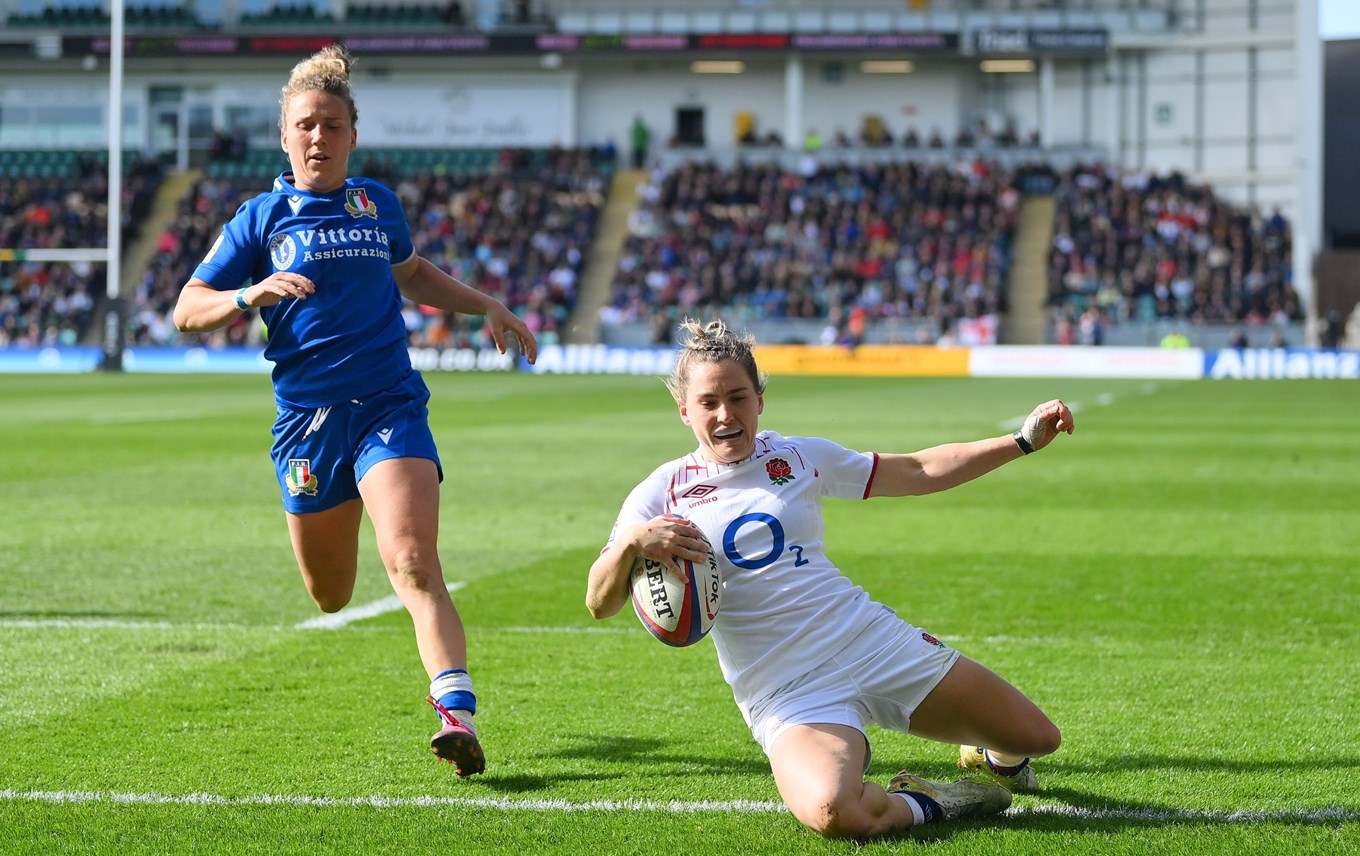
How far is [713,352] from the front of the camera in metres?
4.43

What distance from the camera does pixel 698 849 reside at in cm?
409

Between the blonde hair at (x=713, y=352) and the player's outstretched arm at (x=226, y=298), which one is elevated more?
the player's outstretched arm at (x=226, y=298)

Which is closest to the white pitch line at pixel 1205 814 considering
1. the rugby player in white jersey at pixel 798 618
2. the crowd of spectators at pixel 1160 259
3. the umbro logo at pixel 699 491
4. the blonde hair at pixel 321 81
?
the rugby player in white jersey at pixel 798 618

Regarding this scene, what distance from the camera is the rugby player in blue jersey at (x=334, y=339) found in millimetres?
5109

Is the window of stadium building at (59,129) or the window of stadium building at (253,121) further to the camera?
the window of stadium building at (59,129)

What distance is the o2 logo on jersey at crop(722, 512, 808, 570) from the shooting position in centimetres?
452

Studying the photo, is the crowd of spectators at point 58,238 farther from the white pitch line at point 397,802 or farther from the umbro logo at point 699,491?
the umbro logo at point 699,491

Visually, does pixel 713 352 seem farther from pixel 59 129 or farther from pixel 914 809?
pixel 59 129

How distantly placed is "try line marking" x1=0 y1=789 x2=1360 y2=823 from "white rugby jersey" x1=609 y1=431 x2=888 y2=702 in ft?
1.22

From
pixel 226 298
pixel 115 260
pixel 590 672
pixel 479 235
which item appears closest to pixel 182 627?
pixel 590 672

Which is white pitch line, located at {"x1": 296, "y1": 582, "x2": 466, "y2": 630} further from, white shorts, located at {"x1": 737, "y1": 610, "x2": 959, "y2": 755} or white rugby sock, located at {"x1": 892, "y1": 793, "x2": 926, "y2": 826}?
white rugby sock, located at {"x1": 892, "y1": 793, "x2": 926, "y2": 826}

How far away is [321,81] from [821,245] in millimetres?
43260

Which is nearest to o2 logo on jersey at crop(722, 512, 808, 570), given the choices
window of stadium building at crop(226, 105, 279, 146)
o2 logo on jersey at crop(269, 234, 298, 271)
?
o2 logo on jersey at crop(269, 234, 298, 271)

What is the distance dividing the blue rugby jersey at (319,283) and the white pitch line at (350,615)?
2.21 meters
